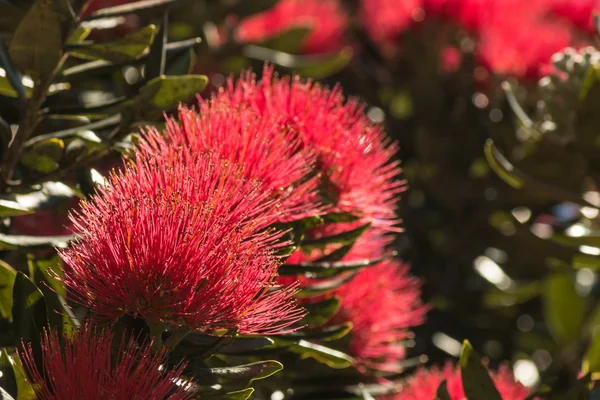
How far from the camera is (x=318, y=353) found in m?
1.17

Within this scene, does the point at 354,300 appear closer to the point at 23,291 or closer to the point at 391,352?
the point at 391,352

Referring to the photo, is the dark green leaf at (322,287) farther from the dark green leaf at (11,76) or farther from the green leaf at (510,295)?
the green leaf at (510,295)

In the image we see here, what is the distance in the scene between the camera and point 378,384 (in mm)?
1450

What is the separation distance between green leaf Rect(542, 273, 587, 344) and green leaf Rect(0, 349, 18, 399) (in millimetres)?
1559

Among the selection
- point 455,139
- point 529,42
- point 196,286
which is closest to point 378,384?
point 196,286

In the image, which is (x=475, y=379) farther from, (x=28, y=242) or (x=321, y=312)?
(x=28, y=242)

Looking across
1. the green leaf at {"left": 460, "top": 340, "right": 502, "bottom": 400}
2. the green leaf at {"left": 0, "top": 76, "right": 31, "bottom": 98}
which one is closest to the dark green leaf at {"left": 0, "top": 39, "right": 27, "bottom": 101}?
the green leaf at {"left": 0, "top": 76, "right": 31, "bottom": 98}

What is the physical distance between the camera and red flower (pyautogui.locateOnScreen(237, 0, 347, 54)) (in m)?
2.36

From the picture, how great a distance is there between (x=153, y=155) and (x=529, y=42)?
1.34m

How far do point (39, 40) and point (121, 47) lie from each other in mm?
115

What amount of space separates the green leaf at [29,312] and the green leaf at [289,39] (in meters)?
1.18

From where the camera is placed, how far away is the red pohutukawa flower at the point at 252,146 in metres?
1.07

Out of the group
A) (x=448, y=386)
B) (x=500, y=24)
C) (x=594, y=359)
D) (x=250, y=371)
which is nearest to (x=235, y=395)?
(x=250, y=371)

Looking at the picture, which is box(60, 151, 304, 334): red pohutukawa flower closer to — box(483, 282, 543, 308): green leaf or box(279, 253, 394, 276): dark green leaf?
box(279, 253, 394, 276): dark green leaf
